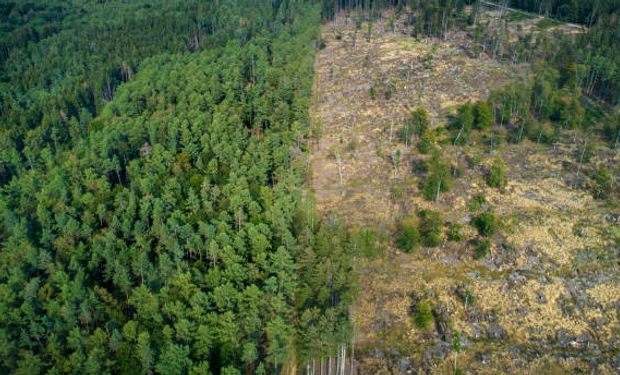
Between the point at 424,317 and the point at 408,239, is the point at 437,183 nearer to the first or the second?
the point at 408,239

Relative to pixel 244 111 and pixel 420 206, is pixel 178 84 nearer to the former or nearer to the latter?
pixel 244 111

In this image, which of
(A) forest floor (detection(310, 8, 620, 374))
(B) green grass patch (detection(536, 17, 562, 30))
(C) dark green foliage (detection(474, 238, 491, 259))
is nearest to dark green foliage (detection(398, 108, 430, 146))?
(A) forest floor (detection(310, 8, 620, 374))

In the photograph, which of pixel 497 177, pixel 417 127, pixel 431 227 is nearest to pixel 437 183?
pixel 431 227

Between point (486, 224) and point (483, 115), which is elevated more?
point (483, 115)

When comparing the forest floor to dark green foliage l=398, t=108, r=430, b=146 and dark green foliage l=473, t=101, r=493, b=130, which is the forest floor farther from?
dark green foliage l=473, t=101, r=493, b=130

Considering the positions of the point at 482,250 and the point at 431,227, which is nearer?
the point at 482,250

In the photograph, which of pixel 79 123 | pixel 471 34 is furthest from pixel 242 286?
pixel 471 34
